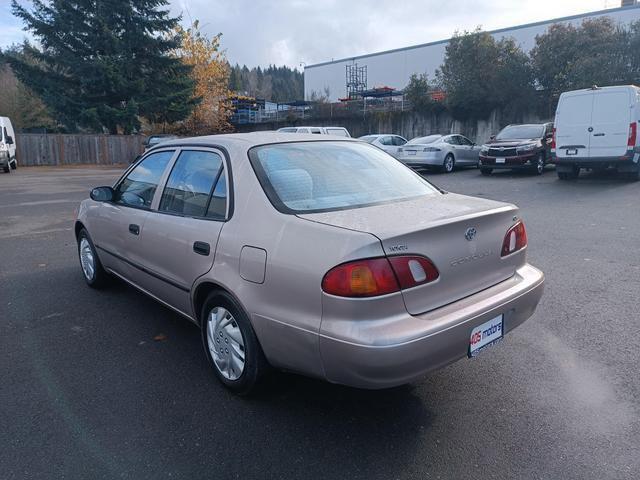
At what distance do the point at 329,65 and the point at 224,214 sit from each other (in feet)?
217

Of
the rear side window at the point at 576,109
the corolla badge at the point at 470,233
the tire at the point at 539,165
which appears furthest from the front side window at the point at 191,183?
the tire at the point at 539,165

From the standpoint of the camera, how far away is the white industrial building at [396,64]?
144 ft

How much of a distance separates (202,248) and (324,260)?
109cm

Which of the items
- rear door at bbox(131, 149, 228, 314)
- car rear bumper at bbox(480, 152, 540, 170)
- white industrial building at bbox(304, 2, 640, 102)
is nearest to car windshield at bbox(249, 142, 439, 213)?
rear door at bbox(131, 149, 228, 314)

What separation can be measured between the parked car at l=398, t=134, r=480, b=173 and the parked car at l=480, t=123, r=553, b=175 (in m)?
1.66

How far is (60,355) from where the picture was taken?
3.80 meters

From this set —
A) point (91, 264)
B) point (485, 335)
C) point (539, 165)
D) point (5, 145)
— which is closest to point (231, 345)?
point (485, 335)

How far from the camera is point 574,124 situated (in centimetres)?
1320

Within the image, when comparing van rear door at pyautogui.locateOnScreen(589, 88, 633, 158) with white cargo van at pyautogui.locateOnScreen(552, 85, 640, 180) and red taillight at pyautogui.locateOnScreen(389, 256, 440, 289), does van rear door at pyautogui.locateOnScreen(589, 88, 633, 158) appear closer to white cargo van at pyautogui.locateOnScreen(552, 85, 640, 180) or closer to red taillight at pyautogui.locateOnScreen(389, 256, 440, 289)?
white cargo van at pyautogui.locateOnScreen(552, 85, 640, 180)

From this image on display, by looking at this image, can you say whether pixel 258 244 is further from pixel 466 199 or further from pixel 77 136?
pixel 77 136

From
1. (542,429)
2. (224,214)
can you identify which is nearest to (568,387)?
(542,429)

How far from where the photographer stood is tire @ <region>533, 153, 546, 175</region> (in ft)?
52.6

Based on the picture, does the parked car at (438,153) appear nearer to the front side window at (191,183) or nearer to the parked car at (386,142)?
the parked car at (386,142)

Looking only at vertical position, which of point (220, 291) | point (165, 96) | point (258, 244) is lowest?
point (220, 291)
